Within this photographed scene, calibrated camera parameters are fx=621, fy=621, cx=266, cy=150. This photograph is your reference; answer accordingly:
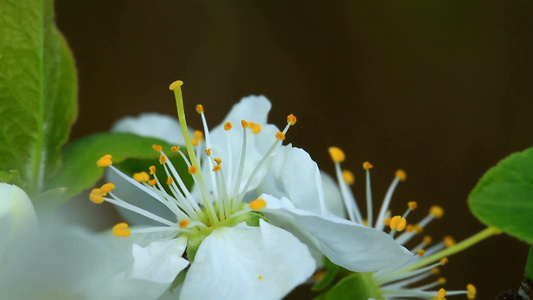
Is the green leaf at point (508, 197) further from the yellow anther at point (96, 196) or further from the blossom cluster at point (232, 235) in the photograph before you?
the yellow anther at point (96, 196)

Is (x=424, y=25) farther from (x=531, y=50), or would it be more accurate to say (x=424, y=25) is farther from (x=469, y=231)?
(x=469, y=231)

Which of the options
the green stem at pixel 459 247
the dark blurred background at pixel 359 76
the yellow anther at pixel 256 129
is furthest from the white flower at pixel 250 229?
the dark blurred background at pixel 359 76

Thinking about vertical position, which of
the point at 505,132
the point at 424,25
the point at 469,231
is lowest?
the point at 469,231

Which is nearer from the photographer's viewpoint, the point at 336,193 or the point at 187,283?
the point at 187,283

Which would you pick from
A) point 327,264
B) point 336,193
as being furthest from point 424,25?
point 327,264

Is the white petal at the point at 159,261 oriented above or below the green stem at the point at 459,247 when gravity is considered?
above

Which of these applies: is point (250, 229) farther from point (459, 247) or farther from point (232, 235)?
point (459, 247)

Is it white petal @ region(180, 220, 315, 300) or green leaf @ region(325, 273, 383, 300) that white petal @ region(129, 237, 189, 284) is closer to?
white petal @ region(180, 220, 315, 300)
